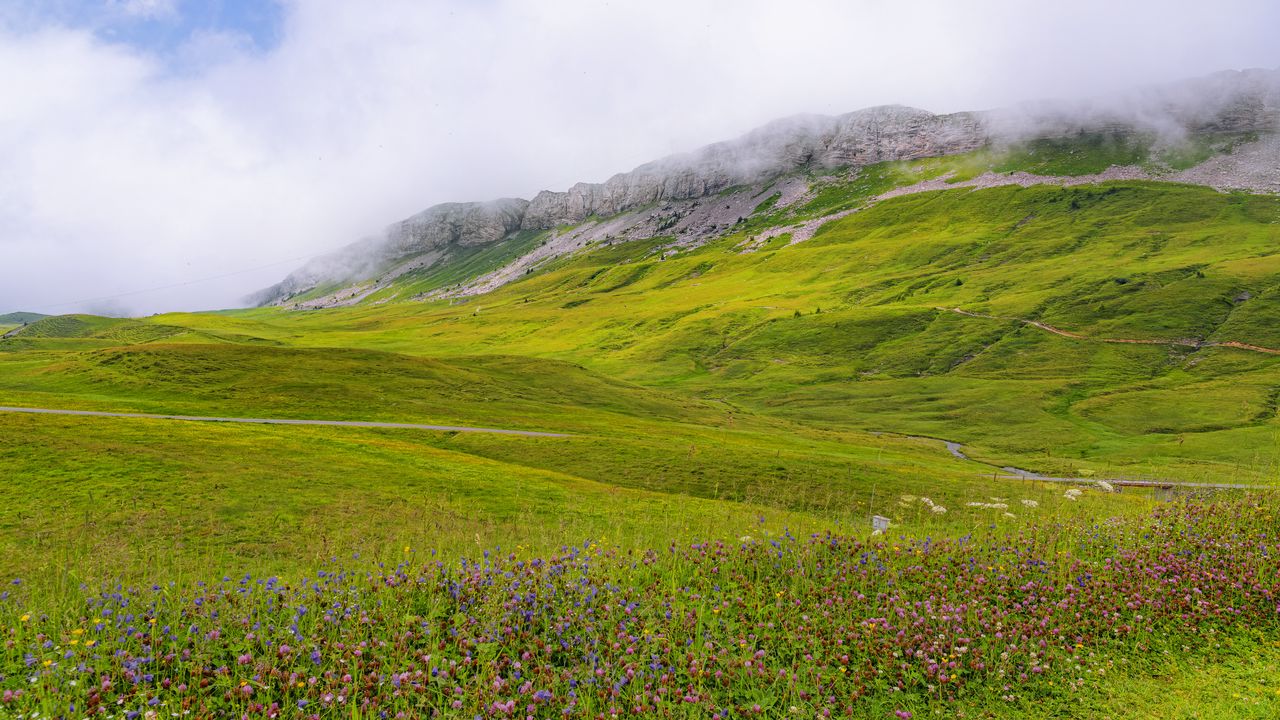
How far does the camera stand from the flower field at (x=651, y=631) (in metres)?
8.40

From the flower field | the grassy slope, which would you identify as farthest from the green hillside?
the flower field

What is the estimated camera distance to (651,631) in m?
10.5

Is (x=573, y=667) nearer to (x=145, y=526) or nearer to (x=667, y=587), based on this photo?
(x=667, y=587)

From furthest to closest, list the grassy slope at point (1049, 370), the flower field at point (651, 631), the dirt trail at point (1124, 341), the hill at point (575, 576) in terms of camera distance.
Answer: the dirt trail at point (1124, 341) < the grassy slope at point (1049, 370) < the hill at point (575, 576) < the flower field at point (651, 631)

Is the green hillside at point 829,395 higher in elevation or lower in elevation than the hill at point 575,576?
lower

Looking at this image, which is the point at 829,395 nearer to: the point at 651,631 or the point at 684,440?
the point at 684,440

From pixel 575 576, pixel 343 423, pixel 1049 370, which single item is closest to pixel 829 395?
pixel 1049 370

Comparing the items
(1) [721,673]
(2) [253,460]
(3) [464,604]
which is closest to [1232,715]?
(1) [721,673]

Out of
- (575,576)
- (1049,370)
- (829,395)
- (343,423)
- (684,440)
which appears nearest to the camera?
(575,576)

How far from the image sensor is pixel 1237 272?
569 feet

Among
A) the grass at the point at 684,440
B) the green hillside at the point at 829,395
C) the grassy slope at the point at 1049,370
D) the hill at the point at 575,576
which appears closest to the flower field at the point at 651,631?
the hill at the point at 575,576

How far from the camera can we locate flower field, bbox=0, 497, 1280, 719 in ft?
27.6

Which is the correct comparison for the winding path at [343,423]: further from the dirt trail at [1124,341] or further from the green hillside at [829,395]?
the dirt trail at [1124,341]

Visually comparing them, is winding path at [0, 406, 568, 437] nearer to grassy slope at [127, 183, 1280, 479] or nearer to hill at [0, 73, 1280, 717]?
hill at [0, 73, 1280, 717]
